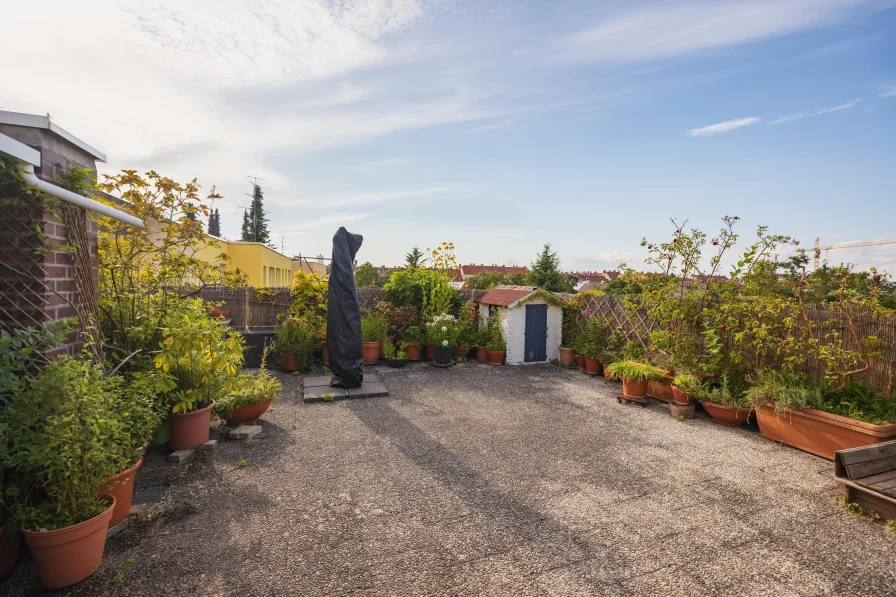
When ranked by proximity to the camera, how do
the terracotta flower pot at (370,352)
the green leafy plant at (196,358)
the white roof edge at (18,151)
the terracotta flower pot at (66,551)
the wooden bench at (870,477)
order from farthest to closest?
the terracotta flower pot at (370,352) → the green leafy plant at (196,358) → the wooden bench at (870,477) → the white roof edge at (18,151) → the terracotta flower pot at (66,551)

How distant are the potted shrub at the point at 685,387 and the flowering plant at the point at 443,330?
15.7ft

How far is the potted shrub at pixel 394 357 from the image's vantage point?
959 centimetres

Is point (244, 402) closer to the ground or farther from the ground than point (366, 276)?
Result: closer to the ground

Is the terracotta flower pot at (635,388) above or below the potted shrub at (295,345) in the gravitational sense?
below

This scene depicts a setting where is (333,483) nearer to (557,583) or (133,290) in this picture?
(557,583)

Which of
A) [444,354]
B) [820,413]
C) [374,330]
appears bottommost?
[444,354]

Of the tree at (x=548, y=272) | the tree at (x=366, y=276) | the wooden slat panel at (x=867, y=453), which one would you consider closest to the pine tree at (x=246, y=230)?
the tree at (x=366, y=276)

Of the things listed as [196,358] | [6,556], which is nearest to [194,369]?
[196,358]

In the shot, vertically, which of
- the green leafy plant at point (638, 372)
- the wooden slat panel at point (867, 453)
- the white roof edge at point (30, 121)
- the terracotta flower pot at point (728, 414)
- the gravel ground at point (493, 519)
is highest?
the white roof edge at point (30, 121)

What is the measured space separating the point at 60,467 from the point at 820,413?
274 inches

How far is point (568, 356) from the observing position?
990 cm

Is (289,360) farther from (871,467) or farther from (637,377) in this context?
(871,467)

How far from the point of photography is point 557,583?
265 centimetres

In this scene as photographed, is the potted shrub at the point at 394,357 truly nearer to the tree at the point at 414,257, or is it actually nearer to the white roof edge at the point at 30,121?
the white roof edge at the point at 30,121
